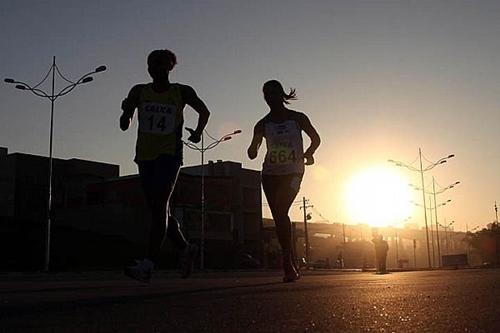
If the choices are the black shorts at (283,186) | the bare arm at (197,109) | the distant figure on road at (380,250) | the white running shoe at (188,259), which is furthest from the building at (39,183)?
the bare arm at (197,109)

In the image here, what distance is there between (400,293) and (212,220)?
6130 centimetres

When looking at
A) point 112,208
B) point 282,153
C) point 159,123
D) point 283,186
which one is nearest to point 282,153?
point 282,153

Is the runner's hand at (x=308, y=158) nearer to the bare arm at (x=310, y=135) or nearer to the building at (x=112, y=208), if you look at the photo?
the bare arm at (x=310, y=135)

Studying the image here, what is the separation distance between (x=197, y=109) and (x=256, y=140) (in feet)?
6.42

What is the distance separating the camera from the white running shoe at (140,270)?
550cm

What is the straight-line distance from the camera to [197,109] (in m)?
6.30

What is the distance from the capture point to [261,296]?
4.55m

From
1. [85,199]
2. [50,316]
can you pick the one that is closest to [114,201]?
[85,199]

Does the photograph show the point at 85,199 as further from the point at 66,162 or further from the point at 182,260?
the point at 182,260

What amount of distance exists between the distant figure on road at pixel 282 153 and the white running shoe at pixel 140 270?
2175 millimetres

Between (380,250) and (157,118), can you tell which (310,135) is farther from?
(380,250)

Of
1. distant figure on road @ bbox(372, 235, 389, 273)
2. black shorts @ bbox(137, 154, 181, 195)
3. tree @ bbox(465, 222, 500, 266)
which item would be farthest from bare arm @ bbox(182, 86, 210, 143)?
tree @ bbox(465, 222, 500, 266)

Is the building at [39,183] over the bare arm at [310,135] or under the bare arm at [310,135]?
over

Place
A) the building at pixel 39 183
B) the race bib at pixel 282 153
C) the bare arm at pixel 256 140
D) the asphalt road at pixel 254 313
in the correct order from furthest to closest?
the building at pixel 39 183 < the bare arm at pixel 256 140 < the race bib at pixel 282 153 < the asphalt road at pixel 254 313
